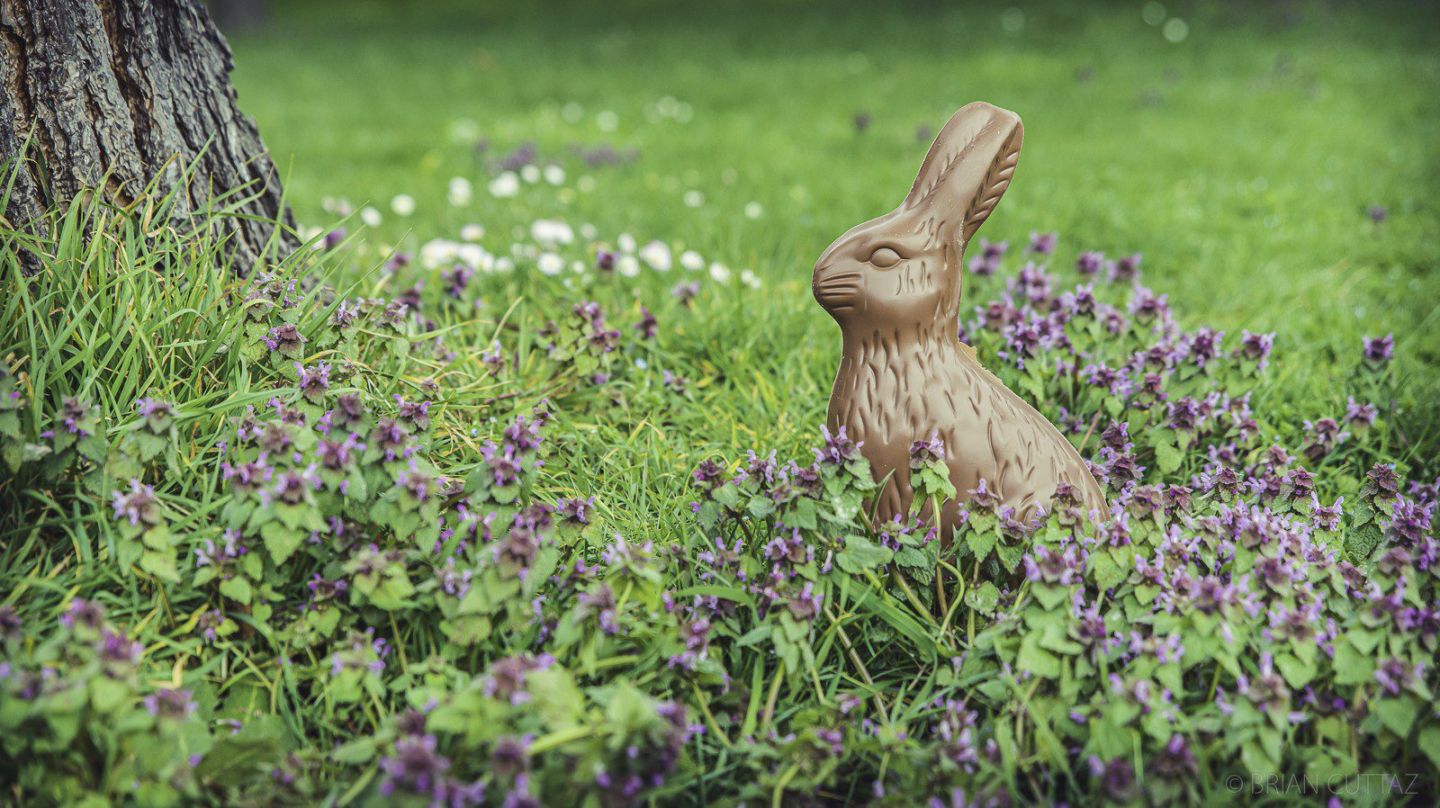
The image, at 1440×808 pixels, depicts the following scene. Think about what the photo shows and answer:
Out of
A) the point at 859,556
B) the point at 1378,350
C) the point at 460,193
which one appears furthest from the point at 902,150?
the point at 859,556

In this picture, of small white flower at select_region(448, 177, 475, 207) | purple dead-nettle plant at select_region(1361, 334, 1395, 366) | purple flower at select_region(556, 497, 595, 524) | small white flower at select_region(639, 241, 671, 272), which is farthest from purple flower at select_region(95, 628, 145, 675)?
small white flower at select_region(448, 177, 475, 207)

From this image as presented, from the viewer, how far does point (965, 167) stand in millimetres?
2209

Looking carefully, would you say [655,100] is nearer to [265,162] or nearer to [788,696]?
[265,162]

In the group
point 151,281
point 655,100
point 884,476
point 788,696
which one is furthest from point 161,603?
point 655,100

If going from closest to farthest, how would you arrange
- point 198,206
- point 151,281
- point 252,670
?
point 252,670
point 151,281
point 198,206

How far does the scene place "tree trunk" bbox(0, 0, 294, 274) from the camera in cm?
247

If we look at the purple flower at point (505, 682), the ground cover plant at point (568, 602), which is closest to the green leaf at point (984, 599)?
the ground cover plant at point (568, 602)

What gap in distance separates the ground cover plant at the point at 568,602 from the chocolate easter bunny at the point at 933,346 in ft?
0.33

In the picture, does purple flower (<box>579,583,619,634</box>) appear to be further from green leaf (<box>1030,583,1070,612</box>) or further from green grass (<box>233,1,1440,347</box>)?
green grass (<box>233,1,1440,347</box>)

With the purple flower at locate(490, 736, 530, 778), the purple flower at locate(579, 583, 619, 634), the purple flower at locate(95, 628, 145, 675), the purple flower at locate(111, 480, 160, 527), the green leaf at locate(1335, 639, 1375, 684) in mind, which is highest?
the green leaf at locate(1335, 639, 1375, 684)

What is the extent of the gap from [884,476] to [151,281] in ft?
5.75

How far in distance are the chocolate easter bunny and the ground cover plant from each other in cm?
10

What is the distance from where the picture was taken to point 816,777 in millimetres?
1794

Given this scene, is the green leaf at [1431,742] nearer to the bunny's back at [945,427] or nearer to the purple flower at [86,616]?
the bunny's back at [945,427]
